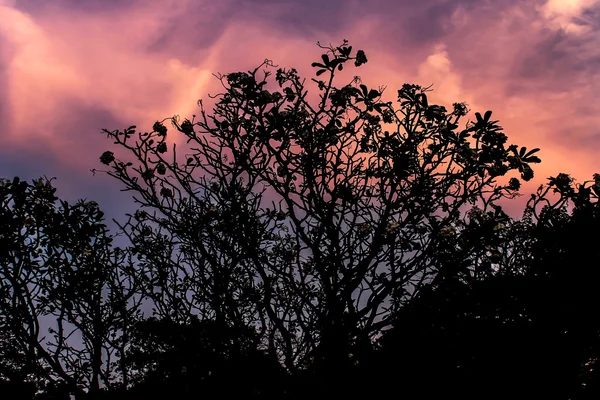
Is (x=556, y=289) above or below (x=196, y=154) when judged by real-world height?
below

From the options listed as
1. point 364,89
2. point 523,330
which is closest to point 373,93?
point 364,89

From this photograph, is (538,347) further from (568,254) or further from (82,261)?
(82,261)

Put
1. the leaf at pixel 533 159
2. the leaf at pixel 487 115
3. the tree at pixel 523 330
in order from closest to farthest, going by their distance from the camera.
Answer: the leaf at pixel 533 159, the leaf at pixel 487 115, the tree at pixel 523 330

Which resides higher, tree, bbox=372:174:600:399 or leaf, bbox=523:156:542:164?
leaf, bbox=523:156:542:164

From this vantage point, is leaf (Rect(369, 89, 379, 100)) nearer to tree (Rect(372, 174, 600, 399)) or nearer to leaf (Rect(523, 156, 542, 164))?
leaf (Rect(523, 156, 542, 164))

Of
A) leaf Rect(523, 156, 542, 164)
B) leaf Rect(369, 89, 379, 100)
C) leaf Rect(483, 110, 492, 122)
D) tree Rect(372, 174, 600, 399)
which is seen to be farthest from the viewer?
tree Rect(372, 174, 600, 399)

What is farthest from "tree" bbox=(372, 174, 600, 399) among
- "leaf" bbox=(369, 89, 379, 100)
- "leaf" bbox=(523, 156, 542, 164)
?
"leaf" bbox=(369, 89, 379, 100)

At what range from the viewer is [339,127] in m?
12.5

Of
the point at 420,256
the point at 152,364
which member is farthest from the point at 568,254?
the point at 152,364

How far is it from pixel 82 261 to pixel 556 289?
15.4 meters

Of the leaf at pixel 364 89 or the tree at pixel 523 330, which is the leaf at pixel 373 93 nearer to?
the leaf at pixel 364 89

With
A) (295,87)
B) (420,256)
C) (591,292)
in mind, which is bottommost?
(591,292)

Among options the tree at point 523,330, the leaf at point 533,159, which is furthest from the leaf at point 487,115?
the tree at point 523,330

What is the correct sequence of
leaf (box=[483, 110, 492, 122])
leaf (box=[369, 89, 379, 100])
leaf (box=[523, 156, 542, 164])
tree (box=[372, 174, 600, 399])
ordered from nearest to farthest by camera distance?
leaf (box=[523, 156, 542, 164])
leaf (box=[483, 110, 492, 122])
leaf (box=[369, 89, 379, 100])
tree (box=[372, 174, 600, 399])
